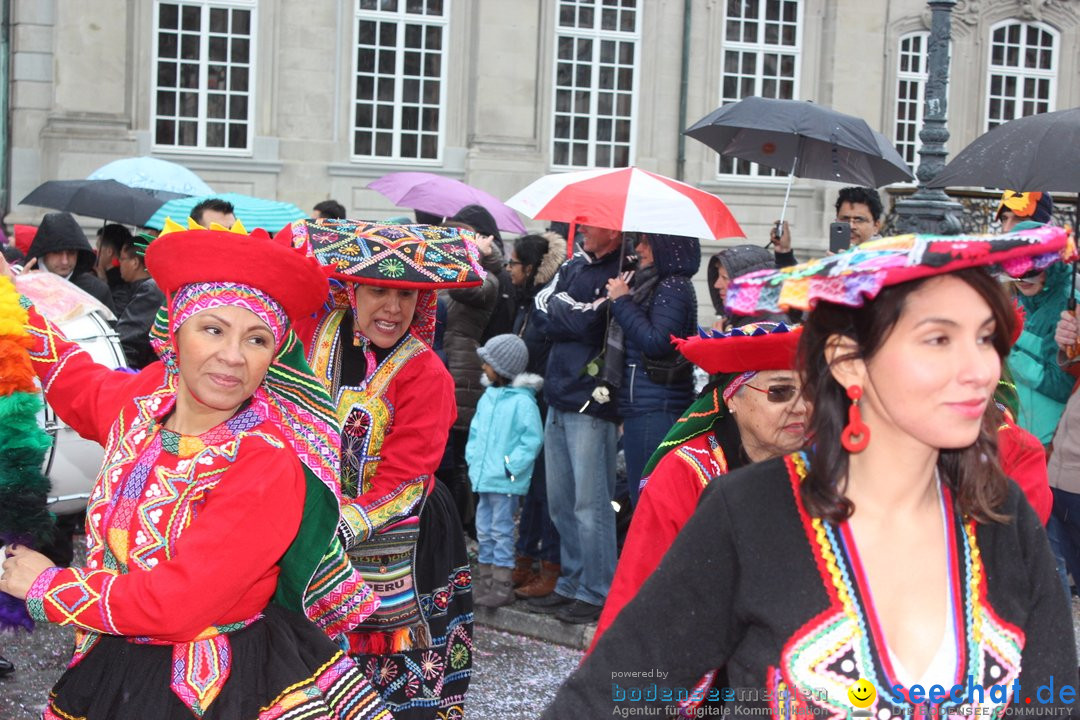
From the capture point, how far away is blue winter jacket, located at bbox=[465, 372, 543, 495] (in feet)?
23.6

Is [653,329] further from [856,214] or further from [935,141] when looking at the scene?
[935,141]

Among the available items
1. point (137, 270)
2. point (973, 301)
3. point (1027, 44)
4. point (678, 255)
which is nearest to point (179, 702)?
point (973, 301)

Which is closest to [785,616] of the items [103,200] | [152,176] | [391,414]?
[391,414]

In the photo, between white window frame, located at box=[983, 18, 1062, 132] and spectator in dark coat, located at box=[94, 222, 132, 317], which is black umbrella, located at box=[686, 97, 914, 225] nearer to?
spectator in dark coat, located at box=[94, 222, 132, 317]

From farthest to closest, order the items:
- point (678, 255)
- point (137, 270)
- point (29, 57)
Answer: point (29, 57) → point (137, 270) → point (678, 255)

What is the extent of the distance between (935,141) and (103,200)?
5.85 metres

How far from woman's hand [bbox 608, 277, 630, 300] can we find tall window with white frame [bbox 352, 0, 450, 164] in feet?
37.3

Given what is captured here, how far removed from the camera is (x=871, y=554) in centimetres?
240

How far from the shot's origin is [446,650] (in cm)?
504

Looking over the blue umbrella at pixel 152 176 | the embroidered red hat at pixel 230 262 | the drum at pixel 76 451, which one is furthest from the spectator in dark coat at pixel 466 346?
the embroidered red hat at pixel 230 262

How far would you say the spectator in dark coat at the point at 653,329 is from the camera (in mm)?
6418

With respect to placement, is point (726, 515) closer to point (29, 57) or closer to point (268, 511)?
point (268, 511)

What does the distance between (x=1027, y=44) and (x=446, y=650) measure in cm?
1791

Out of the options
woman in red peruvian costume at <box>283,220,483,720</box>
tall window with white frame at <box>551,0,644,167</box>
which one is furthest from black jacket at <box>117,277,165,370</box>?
tall window with white frame at <box>551,0,644,167</box>
